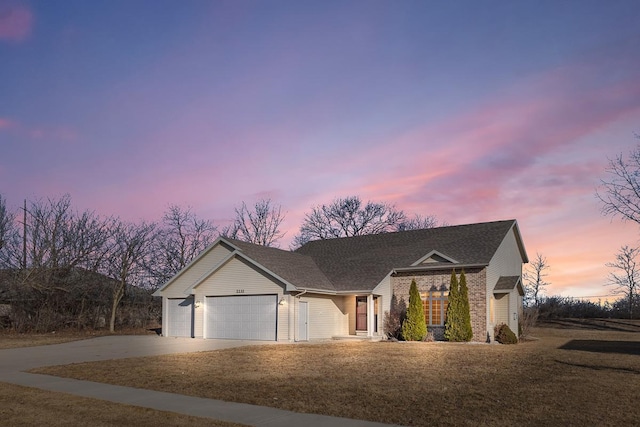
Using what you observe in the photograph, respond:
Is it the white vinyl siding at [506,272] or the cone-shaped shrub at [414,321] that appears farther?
the white vinyl siding at [506,272]

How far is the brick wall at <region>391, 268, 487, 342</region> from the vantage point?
26.8 metres

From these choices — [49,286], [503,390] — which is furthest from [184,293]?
[503,390]

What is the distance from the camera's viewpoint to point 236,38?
1820cm

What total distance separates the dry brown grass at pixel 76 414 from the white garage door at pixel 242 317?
15.9 meters

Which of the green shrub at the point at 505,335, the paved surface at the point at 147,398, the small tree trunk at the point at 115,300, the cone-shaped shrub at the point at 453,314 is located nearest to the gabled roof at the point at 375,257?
the cone-shaped shrub at the point at 453,314

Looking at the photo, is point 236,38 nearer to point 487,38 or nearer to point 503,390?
point 487,38

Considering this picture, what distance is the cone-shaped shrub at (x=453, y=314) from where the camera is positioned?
26.4 m

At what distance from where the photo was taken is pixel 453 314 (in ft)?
86.8

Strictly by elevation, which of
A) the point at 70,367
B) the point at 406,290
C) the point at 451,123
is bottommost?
the point at 70,367

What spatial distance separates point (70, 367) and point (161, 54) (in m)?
10.5

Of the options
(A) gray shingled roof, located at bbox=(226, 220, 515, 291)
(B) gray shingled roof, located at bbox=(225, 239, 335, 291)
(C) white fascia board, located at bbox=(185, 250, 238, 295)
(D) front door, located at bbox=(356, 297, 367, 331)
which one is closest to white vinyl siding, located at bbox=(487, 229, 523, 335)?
(A) gray shingled roof, located at bbox=(226, 220, 515, 291)

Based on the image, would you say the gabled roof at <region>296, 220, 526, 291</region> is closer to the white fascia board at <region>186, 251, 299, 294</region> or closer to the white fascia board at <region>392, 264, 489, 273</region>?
the white fascia board at <region>392, 264, 489, 273</region>

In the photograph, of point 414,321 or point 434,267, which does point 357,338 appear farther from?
point 434,267

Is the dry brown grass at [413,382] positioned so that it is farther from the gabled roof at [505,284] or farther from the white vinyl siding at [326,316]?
the gabled roof at [505,284]
